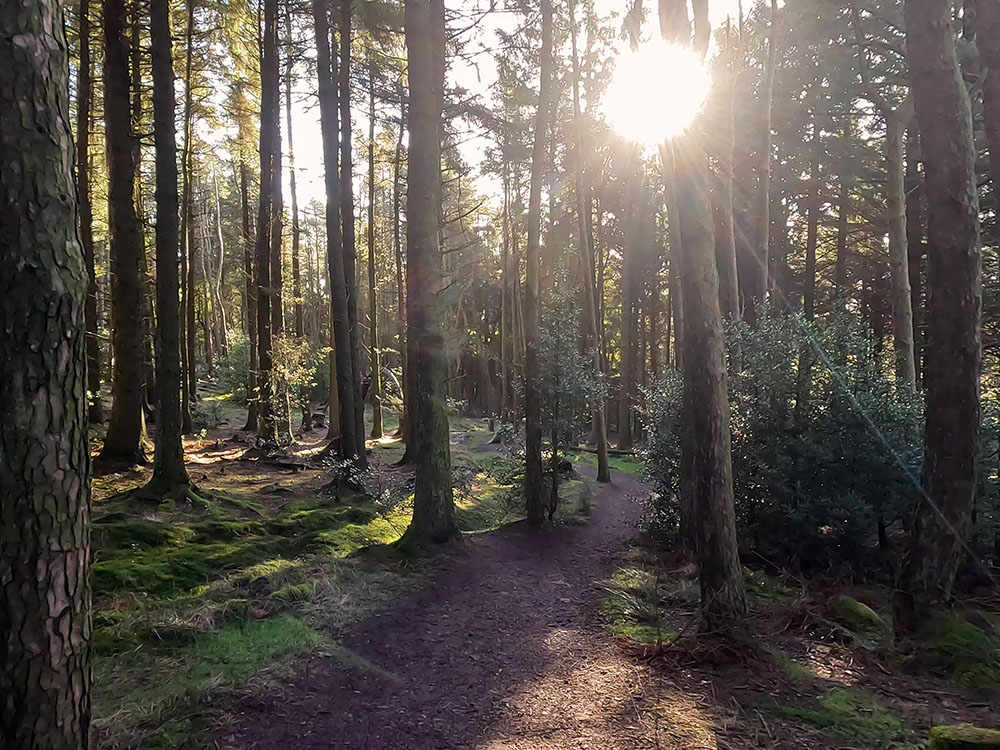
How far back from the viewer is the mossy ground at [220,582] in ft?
12.7

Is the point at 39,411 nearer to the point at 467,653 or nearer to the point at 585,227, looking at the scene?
the point at 467,653

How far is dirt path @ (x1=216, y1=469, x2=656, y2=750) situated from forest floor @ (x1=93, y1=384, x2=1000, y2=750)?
0.06ft

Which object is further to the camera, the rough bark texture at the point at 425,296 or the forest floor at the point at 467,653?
the rough bark texture at the point at 425,296

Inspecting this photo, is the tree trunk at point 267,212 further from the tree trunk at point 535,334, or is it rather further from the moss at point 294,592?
the moss at point 294,592

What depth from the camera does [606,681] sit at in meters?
4.71

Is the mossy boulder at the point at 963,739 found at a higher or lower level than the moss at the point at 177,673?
higher

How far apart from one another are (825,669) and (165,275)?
31.3 ft

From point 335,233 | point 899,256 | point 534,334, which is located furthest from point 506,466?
point 899,256

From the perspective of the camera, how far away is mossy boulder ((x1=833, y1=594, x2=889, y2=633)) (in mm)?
5535

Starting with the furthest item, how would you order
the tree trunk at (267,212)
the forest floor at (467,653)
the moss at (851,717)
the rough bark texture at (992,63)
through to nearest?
the tree trunk at (267,212)
the rough bark texture at (992,63)
the forest floor at (467,653)
the moss at (851,717)

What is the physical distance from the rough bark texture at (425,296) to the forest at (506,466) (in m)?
0.05

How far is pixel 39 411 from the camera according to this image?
83.0 inches

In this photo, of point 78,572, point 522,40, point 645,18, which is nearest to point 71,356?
point 78,572

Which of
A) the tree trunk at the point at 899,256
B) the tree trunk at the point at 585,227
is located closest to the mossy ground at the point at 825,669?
the tree trunk at the point at 899,256
